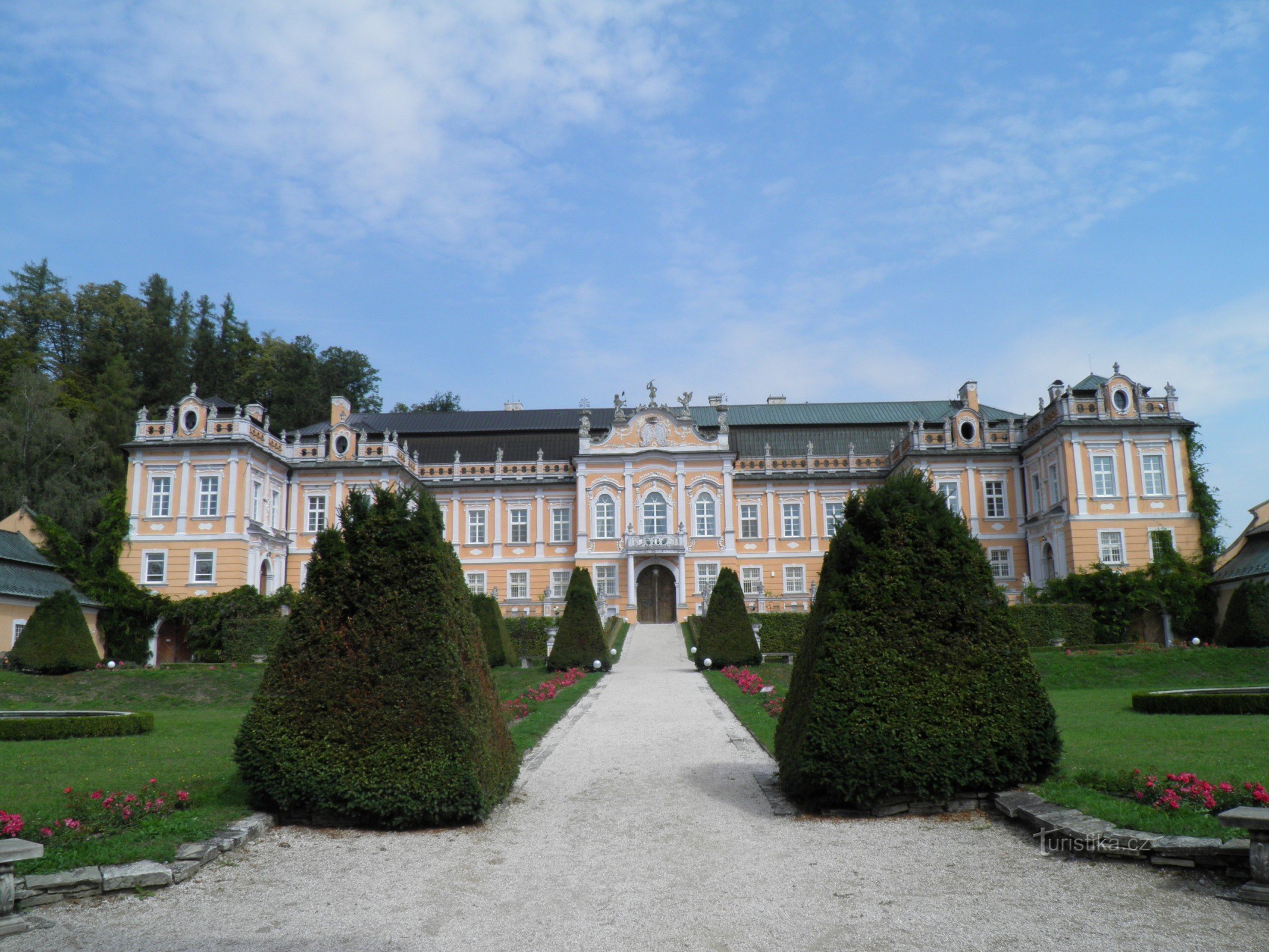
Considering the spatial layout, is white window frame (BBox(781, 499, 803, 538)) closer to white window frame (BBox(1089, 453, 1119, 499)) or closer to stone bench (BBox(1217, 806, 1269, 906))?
white window frame (BBox(1089, 453, 1119, 499))

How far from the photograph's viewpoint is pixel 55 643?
23.5 m

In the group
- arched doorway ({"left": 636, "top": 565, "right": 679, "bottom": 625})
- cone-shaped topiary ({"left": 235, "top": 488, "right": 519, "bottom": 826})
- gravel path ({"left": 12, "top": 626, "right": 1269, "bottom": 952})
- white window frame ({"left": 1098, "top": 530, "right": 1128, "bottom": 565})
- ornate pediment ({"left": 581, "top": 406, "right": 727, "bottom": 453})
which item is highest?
ornate pediment ({"left": 581, "top": 406, "right": 727, "bottom": 453})

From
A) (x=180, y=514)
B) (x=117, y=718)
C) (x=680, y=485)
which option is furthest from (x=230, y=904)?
(x=680, y=485)

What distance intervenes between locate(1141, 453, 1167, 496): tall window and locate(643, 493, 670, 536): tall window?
1871cm

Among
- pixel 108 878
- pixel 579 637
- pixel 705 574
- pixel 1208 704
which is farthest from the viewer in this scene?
pixel 705 574

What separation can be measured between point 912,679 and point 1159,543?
29.6 m

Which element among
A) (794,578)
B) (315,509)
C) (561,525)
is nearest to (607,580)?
(561,525)

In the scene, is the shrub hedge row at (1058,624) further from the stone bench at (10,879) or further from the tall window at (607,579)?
the stone bench at (10,879)

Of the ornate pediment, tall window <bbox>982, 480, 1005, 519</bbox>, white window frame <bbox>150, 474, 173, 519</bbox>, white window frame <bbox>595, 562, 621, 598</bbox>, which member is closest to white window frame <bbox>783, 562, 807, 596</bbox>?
the ornate pediment

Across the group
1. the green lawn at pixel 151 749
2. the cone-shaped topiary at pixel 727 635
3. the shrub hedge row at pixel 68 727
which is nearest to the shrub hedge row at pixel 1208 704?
the green lawn at pixel 151 749

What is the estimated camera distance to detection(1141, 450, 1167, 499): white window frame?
1340 inches

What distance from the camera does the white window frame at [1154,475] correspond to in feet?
112

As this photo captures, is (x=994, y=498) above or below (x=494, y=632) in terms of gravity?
above

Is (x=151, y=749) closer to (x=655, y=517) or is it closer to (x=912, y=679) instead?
(x=912, y=679)
